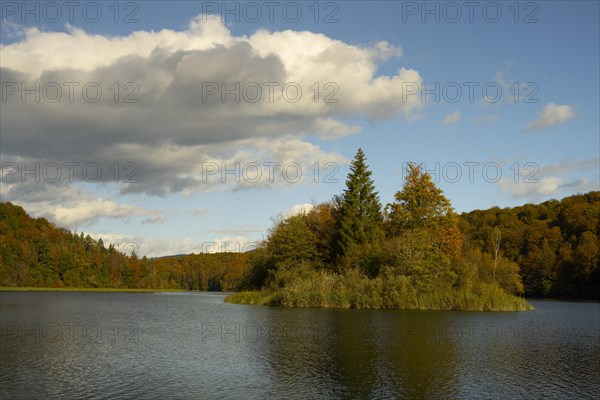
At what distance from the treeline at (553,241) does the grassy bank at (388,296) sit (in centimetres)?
5029

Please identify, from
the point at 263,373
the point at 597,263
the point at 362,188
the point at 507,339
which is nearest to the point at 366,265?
the point at 362,188

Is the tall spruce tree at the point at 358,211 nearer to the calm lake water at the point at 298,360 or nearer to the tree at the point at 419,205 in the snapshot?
the tree at the point at 419,205

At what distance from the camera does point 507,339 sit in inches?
1580

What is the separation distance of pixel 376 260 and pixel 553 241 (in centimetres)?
8309

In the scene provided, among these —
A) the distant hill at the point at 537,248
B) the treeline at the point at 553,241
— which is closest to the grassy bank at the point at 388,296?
the distant hill at the point at 537,248

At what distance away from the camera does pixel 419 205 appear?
8256 centimetres

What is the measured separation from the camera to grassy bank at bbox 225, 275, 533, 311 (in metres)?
66.9

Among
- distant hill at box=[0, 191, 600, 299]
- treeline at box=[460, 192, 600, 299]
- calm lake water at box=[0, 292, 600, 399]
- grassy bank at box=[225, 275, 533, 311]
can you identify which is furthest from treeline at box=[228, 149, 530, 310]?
treeline at box=[460, 192, 600, 299]

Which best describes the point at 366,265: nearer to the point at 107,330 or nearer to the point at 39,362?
the point at 107,330

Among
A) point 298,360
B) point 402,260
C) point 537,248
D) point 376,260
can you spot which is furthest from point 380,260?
point 537,248

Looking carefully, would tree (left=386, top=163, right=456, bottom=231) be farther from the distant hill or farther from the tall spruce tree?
the distant hill

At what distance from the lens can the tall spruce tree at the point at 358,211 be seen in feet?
281

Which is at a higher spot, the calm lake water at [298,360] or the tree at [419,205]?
the tree at [419,205]

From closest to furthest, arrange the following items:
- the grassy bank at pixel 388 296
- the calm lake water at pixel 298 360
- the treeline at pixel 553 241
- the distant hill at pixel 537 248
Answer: the calm lake water at pixel 298 360, the grassy bank at pixel 388 296, the treeline at pixel 553 241, the distant hill at pixel 537 248
